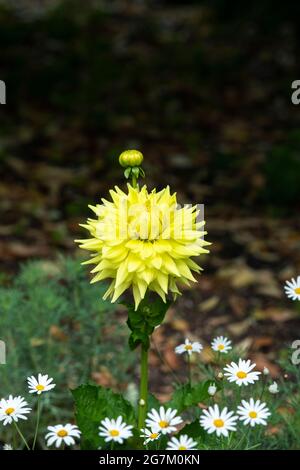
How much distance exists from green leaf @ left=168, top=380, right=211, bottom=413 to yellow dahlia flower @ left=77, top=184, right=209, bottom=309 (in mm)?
→ 336

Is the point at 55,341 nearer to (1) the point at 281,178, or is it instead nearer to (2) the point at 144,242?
(2) the point at 144,242

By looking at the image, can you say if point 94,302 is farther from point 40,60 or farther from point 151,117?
point 40,60

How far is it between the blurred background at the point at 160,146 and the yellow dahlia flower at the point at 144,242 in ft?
3.17

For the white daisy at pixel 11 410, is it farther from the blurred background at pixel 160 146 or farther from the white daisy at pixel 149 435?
the blurred background at pixel 160 146

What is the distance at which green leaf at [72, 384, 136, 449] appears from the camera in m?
2.16

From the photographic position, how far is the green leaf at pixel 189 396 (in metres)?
2.19

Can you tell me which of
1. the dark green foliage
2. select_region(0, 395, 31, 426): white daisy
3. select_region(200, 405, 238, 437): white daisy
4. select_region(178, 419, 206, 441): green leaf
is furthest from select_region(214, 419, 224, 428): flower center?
the dark green foliage

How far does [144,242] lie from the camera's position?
76.7 inches

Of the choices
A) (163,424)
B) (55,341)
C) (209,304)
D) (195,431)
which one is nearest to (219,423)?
(163,424)

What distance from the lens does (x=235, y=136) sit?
17.2ft

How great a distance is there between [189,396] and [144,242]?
1.64 ft

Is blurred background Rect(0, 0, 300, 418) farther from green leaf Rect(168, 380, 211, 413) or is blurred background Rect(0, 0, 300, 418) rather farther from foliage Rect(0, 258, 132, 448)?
green leaf Rect(168, 380, 211, 413)

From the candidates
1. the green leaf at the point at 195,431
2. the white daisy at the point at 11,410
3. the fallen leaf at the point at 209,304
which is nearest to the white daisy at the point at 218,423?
the green leaf at the point at 195,431

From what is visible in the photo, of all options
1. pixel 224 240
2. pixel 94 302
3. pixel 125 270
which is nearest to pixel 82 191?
pixel 224 240
